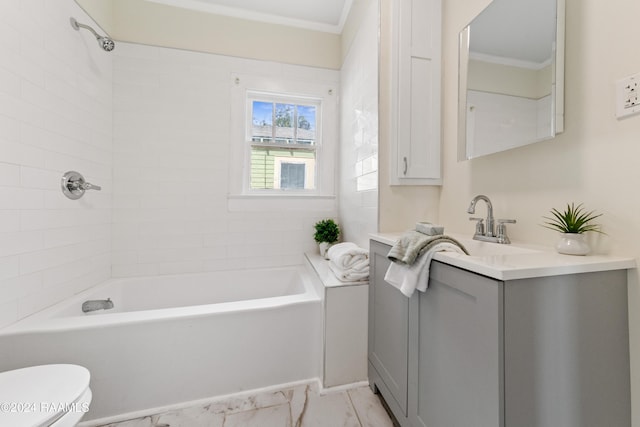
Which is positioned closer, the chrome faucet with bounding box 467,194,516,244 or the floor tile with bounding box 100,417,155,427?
the chrome faucet with bounding box 467,194,516,244

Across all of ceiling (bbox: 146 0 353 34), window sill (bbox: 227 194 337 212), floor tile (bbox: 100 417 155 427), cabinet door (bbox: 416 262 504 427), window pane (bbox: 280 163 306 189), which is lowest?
floor tile (bbox: 100 417 155 427)

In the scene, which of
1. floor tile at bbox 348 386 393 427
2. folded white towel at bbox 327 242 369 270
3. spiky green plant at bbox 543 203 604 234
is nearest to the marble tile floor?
floor tile at bbox 348 386 393 427

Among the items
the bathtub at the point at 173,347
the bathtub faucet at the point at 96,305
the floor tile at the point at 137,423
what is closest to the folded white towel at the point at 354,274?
the bathtub at the point at 173,347

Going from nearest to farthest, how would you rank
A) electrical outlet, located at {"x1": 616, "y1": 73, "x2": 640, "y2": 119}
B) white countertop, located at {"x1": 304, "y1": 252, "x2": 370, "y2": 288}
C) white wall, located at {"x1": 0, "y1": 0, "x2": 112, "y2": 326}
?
electrical outlet, located at {"x1": 616, "y1": 73, "x2": 640, "y2": 119}, white wall, located at {"x1": 0, "y1": 0, "x2": 112, "y2": 326}, white countertop, located at {"x1": 304, "y1": 252, "x2": 370, "y2": 288}

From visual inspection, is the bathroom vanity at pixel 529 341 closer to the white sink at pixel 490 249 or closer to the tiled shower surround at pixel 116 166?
the white sink at pixel 490 249

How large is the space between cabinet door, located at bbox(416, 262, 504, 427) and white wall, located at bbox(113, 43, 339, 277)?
1.62m

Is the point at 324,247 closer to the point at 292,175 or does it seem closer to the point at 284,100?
the point at 292,175

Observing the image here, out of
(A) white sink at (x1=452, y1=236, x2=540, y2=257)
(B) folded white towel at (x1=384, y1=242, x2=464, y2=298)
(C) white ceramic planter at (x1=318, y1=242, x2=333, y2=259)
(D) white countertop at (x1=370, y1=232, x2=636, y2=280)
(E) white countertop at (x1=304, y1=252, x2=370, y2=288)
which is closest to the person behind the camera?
(D) white countertop at (x1=370, y1=232, x2=636, y2=280)

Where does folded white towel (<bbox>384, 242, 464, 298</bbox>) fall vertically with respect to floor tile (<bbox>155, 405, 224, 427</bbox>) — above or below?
above

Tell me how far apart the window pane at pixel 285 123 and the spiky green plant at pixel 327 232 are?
2.87ft

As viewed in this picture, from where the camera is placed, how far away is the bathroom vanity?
67 centimetres

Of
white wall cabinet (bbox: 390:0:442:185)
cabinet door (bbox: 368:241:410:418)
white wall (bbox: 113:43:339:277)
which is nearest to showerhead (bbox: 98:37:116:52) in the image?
white wall (bbox: 113:43:339:277)

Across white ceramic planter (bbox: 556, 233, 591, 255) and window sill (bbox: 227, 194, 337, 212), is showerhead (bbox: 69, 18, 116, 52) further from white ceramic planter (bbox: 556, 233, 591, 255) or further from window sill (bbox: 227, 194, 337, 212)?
white ceramic planter (bbox: 556, 233, 591, 255)

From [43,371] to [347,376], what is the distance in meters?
1.43
